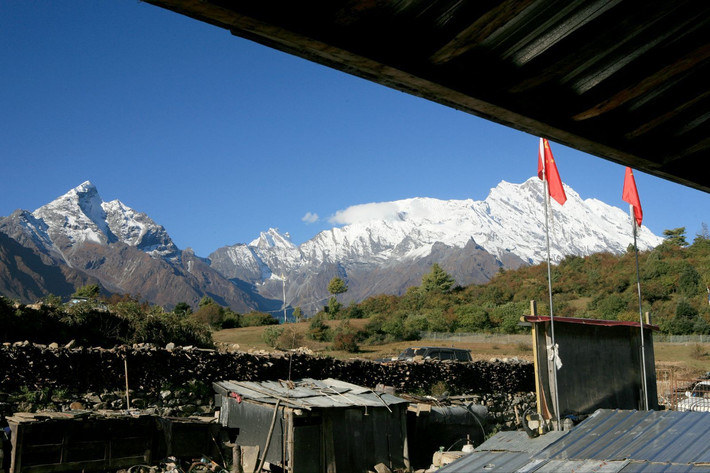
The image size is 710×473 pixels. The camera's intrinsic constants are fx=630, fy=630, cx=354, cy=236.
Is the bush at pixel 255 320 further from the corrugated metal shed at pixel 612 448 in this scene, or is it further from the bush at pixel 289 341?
the corrugated metal shed at pixel 612 448

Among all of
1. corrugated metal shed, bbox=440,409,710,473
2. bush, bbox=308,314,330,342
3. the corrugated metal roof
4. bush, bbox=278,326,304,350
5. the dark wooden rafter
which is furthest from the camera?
bush, bbox=308,314,330,342

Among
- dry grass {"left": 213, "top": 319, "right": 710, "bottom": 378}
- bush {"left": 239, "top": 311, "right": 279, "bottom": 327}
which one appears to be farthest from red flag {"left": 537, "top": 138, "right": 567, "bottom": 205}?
bush {"left": 239, "top": 311, "right": 279, "bottom": 327}

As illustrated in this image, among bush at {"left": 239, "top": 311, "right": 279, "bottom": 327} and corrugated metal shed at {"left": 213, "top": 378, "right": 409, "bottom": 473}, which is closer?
corrugated metal shed at {"left": 213, "top": 378, "right": 409, "bottom": 473}

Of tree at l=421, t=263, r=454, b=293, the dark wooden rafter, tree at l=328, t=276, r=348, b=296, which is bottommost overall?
the dark wooden rafter

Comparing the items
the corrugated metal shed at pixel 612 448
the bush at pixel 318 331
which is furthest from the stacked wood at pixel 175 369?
the bush at pixel 318 331

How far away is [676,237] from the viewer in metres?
91.0

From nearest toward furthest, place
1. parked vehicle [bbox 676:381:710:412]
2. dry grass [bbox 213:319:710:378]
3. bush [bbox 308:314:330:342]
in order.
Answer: parked vehicle [bbox 676:381:710:412]
dry grass [bbox 213:319:710:378]
bush [bbox 308:314:330:342]

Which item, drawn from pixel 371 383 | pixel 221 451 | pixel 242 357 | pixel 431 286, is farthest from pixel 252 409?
pixel 431 286

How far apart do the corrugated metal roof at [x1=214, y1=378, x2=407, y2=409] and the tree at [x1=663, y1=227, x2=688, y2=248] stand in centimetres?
8320

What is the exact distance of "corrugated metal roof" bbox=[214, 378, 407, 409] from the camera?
592 inches

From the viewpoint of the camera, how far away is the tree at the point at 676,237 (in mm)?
88875

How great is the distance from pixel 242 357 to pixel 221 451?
128 inches

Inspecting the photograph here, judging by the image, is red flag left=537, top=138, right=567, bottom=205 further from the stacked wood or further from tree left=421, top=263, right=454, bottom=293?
tree left=421, top=263, right=454, bottom=293

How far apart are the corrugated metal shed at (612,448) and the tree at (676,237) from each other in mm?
88008
